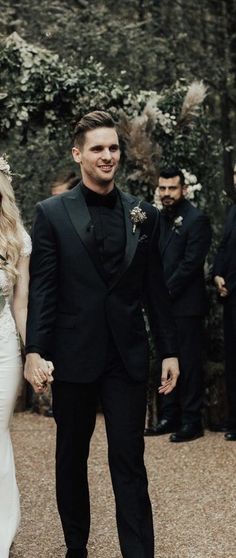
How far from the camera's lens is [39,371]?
160 inches

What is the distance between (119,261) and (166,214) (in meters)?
3.71

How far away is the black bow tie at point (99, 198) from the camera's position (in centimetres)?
431

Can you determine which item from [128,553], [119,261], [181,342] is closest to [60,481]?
[128,553]

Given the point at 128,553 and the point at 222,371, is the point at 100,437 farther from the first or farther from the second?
the point at 128,553

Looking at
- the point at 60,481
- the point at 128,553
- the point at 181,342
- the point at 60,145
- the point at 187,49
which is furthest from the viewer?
the point at 187,49

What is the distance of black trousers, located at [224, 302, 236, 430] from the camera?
774 centimetres

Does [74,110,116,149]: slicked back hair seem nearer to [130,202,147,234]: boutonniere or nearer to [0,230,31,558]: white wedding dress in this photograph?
[130,202,147,234]: boutonniere

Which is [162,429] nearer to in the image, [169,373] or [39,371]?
[169,373]

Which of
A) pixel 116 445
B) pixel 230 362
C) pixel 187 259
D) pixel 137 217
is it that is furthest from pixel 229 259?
pixel 116 445

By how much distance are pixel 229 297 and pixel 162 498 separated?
2.11 meters

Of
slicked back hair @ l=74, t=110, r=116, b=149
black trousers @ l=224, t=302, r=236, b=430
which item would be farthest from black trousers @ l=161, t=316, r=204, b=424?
slicked back hair @ l=74, t=110, r=116, b=149

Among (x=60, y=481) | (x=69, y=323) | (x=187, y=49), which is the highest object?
(x=187, y=49)

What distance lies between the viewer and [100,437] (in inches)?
318

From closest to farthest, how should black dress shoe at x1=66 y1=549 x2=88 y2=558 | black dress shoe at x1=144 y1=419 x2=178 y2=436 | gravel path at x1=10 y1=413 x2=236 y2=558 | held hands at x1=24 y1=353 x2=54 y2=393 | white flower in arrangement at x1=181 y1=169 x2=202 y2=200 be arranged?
held hands at x1=24 y1=353 x2=54 y2=393 → black dress shoe at x1=66 y1=549 x2=88 y2=558 → gravel path at x1=10 y1=413 x2=236 y2=558 → black dress shoe at x1=144 y1=419 x2=178 y2=436 → white flower in arrangement at x1=181 y1=169 x2=202 y2=200
